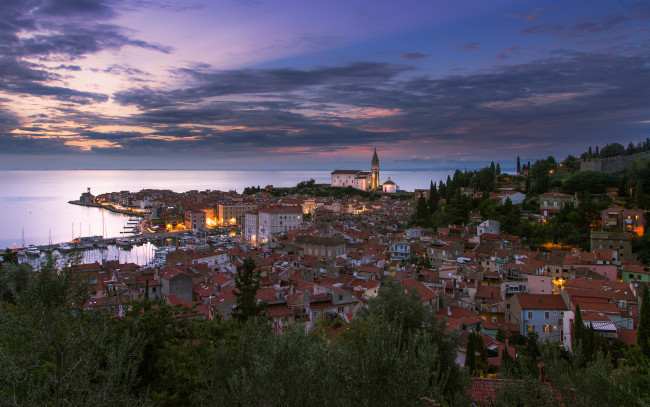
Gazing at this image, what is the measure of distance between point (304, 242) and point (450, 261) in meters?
11.0

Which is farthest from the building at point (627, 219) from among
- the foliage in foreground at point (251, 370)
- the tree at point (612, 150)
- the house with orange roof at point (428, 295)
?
the tree at point (612, 150)

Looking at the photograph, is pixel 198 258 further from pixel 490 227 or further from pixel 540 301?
pixel 490 227

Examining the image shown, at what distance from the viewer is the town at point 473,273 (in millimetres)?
11633

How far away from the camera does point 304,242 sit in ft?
96.0

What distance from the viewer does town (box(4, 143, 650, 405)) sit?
11.6 metres

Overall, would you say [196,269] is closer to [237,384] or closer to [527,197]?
[237,384]

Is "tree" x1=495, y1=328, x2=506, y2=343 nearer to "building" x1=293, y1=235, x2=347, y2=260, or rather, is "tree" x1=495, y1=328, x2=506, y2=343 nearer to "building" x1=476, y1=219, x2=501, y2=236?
"building" x1=293, y1=235, x2=347, y2=260

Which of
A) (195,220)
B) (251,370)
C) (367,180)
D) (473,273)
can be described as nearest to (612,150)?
(473,273)

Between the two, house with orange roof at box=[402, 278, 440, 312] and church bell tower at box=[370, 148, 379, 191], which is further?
church bell tower at box=[370, 148, 379, 191]

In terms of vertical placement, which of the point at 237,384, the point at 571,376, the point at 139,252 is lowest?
the point at 139,252

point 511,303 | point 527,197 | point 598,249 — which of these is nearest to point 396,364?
point 511,303

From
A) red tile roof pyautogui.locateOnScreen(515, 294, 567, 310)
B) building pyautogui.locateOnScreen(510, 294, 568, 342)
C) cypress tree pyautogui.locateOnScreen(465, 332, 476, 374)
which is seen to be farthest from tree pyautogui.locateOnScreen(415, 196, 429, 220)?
cypress tree pyautogui.locateOnScreen(465, 332, 476, 374)

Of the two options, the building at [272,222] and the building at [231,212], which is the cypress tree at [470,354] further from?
the building at [231,212]

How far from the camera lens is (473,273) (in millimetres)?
19422
